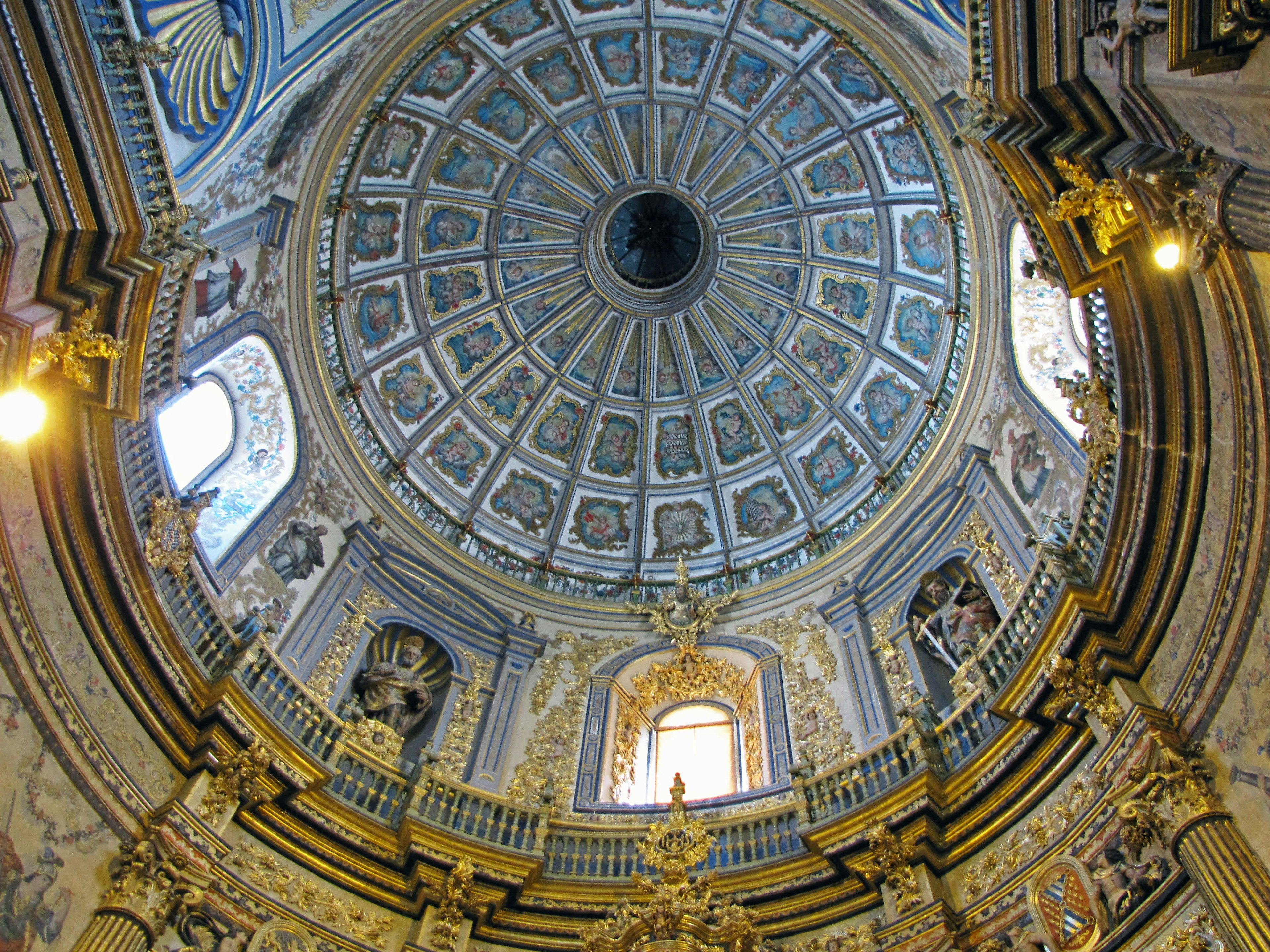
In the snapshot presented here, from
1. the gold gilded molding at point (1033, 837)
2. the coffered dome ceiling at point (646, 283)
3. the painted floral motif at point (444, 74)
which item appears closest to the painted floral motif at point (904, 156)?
the coffered dome ceiling at point (646, 283)

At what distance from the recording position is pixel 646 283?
88.1 feet

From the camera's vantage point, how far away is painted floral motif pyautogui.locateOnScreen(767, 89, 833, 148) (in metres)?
22.3

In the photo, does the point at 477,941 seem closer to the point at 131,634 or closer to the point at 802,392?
the point at 131,634

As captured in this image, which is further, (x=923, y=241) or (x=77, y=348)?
(x=923, y=241)

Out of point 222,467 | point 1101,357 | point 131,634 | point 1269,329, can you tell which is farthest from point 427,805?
point 1269,329

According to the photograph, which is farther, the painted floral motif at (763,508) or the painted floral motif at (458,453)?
the painted floral motif at (763,508)

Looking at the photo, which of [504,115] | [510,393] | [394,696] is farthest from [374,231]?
[394,696]

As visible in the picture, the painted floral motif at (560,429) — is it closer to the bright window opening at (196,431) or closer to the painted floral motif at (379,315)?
the painted floral motif at (379,315)

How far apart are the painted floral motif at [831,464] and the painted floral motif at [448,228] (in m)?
10.1

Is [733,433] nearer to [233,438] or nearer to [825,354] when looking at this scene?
[825,354]

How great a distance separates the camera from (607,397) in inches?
1030

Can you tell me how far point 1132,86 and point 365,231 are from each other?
55.3 ft

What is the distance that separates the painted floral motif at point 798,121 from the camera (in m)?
22.3

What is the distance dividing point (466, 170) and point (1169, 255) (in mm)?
18396
